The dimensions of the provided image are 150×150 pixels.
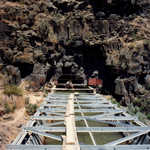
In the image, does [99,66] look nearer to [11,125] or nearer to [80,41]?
[80,41]

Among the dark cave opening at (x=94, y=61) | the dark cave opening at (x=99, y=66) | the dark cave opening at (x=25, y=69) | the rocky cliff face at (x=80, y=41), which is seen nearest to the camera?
the rocky cliff face at (x=80, y=41)

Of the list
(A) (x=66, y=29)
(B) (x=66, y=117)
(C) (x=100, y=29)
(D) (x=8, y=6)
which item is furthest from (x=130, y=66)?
(D) (x=8, y=6)

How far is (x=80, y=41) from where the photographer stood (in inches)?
614

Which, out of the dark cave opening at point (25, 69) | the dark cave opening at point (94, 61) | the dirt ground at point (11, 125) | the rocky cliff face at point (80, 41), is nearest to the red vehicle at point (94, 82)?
the dark cave opening at point (94, 61)

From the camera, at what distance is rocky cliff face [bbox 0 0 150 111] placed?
1375cm

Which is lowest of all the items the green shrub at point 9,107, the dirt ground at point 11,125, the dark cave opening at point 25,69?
the dirt ground at point 11,125

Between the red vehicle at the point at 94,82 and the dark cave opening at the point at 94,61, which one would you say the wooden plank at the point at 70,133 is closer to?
the red vehicle at the point at 94,82

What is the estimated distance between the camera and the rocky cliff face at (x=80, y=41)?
45.1ft

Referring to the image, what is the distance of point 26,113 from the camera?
905cm

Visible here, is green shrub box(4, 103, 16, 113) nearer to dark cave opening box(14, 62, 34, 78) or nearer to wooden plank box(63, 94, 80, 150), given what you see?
wooden plank box(63, 94, 80, 150)

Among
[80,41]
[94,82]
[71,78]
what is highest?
[80,41]

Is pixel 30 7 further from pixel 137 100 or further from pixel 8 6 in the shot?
pixel 137 100

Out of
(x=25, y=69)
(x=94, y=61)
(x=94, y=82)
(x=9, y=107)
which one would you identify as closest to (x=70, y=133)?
(x=9, y=107)

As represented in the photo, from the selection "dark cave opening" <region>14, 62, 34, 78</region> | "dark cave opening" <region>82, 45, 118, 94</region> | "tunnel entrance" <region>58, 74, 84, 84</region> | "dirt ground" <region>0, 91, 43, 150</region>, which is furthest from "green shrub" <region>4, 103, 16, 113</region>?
"dark cave opening" <region>82, 45, 118, 94</region>
